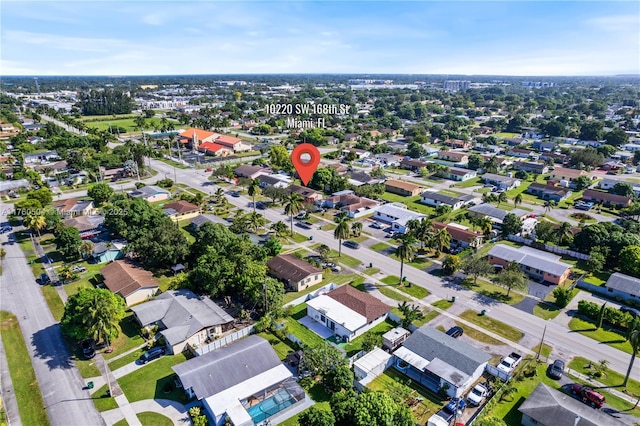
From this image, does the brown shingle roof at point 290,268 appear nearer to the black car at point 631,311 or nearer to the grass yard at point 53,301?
the grass yard at point 53,301

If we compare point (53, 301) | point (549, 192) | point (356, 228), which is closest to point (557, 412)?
point (356, 228)

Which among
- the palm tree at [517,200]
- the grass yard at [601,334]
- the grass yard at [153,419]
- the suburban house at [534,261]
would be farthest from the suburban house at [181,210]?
the palm tree at [517,200]

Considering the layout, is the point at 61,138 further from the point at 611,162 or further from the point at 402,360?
the point at 611,162

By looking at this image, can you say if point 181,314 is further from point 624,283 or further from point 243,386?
point 624,283

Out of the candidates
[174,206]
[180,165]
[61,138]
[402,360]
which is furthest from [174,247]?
[61,138]

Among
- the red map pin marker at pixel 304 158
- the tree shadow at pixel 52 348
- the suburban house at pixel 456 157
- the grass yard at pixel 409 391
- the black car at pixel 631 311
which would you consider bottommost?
the grass yard at pixel 409 391
